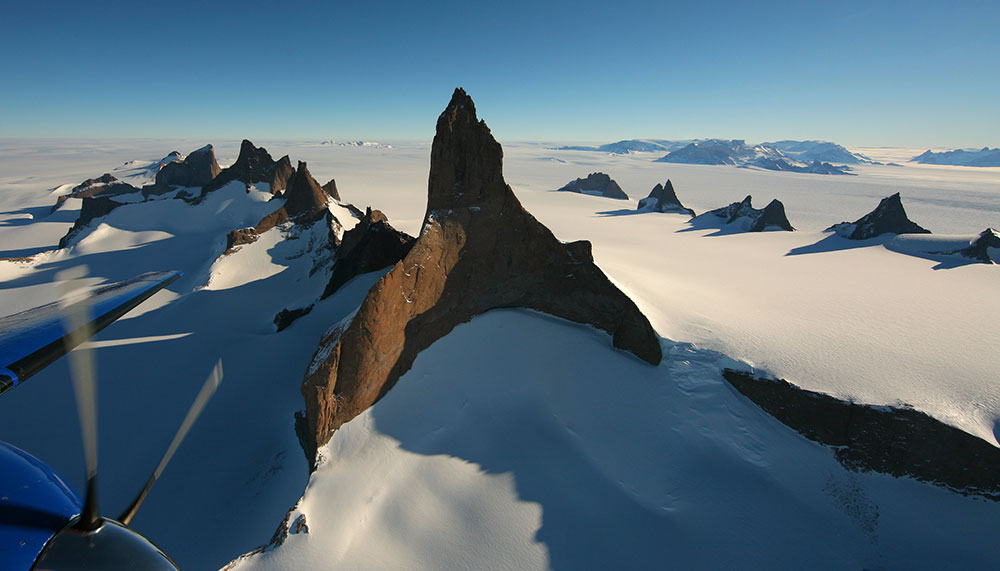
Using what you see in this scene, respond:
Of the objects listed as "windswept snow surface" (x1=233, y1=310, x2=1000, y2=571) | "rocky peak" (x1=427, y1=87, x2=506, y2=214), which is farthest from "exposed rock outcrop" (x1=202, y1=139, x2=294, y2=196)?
"windswept snow surface" (x1=233, y1=310, x2=1000, y2=571)

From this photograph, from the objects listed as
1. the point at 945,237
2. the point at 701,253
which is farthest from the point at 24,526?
the point at 945,237

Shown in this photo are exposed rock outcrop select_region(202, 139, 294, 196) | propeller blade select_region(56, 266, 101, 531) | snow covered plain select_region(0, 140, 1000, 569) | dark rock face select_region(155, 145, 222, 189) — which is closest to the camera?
propeller blade select_region(56, 266, 101, 531)

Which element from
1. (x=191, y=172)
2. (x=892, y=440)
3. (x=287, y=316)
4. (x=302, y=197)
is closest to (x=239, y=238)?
(x=302, y=197)

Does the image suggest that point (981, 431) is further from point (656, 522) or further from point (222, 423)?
point (222, 423)

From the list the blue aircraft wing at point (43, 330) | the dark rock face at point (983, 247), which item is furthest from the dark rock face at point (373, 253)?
the dark rock face at point (983, 247)

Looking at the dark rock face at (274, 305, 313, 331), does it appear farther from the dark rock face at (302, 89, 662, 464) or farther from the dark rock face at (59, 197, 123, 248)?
the dark rock face at (59, 197, 123, 248)

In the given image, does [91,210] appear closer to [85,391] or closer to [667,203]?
[85,391]
